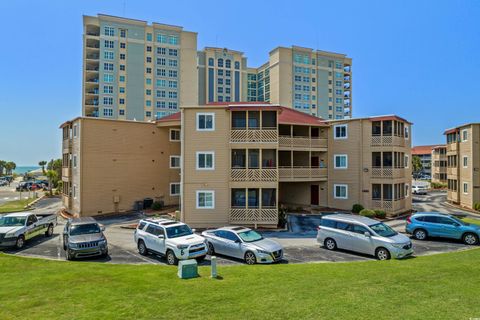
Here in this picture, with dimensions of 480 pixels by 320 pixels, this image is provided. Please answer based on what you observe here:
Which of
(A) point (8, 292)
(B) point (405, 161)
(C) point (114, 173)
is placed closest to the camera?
(A) point (8, 292)

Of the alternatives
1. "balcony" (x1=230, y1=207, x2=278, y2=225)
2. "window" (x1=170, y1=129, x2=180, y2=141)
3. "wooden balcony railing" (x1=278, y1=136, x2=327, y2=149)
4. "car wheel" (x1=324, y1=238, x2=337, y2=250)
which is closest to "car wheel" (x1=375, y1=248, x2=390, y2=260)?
"car wheel" (x1=324, y1=238, x2=337, y2=250)

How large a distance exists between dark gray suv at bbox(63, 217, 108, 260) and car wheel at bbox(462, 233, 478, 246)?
2103cm

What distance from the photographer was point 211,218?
2583cm

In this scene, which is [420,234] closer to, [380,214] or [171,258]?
[380,214]

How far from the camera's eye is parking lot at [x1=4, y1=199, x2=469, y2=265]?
16.3 m

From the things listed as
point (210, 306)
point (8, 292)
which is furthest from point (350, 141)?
point (8, 292)

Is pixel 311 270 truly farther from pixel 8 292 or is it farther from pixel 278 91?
pixel 278 91

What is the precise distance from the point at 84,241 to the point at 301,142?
2302cm

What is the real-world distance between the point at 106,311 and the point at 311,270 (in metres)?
7.54

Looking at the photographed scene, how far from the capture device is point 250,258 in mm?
15398

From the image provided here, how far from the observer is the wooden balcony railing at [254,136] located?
2609 centimetres

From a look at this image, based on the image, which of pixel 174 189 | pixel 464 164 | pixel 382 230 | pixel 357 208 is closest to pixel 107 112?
pixel 174 189

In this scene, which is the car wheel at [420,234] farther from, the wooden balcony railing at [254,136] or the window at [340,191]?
the window at [340,191]

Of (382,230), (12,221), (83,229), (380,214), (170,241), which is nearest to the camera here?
(170,241)
